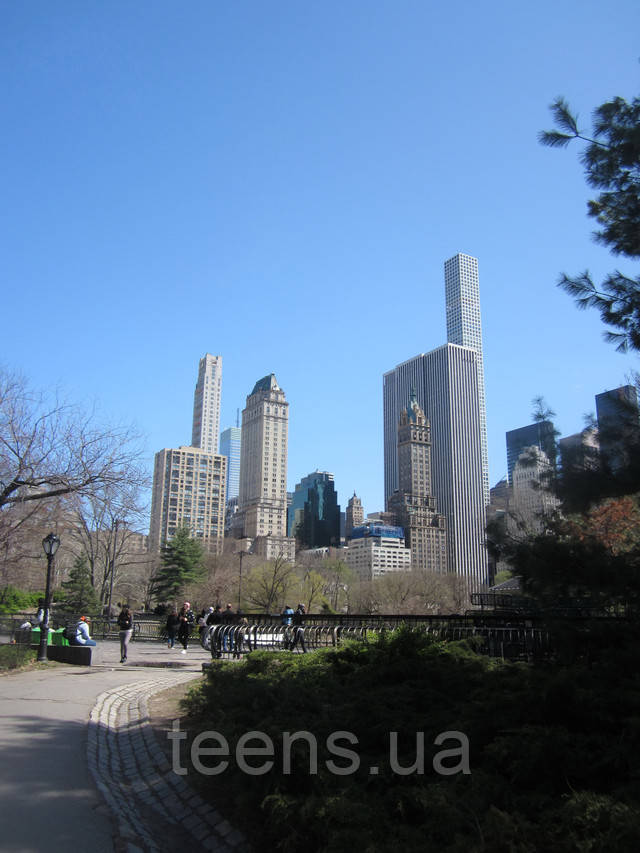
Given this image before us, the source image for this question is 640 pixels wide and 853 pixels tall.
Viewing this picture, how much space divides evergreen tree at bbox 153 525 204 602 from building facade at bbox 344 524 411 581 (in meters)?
106

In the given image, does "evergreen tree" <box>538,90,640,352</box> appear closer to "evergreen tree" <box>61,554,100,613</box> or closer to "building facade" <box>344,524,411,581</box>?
"evergreen tree" <box>61,554,100,613</box>

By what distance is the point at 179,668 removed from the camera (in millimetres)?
17688

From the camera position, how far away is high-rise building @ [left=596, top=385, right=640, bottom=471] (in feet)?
27.6

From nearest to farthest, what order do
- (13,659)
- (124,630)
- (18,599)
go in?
1. (13,659)
2. (124,630)
3. (18,599)

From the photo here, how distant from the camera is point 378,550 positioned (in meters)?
169

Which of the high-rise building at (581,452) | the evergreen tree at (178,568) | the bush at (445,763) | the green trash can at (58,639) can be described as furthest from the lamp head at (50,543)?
the evergreen tree at (178,568)

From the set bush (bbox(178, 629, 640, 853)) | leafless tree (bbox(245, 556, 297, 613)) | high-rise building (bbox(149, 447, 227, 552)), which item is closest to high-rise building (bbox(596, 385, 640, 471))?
bush (bbox(178, 629, 640, 853))

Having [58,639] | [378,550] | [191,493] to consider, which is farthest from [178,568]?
[191,493]

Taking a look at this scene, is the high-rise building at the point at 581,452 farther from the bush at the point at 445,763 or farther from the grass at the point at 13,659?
the grass at the point at 13,659

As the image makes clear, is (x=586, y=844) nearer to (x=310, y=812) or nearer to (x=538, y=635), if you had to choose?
(x=310, y=812)

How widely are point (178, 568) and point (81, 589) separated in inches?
336

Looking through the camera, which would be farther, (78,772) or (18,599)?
(18,599)

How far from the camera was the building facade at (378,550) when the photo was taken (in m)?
166

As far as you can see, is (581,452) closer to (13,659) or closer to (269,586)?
(13,659)
